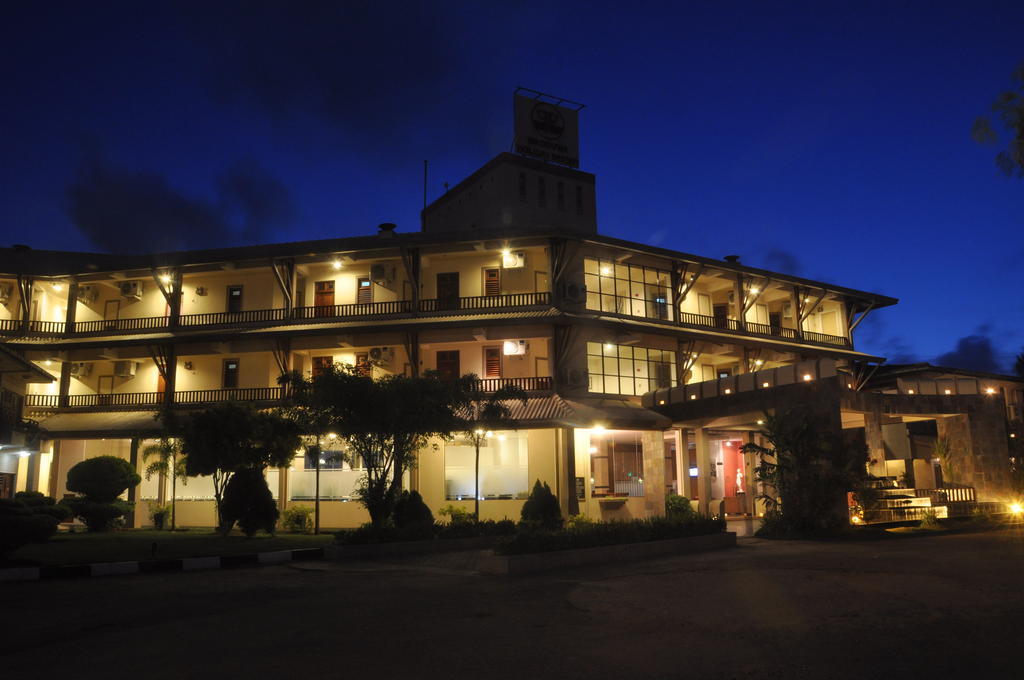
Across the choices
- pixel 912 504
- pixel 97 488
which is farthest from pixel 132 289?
pixel 912 504

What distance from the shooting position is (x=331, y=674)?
6664mm

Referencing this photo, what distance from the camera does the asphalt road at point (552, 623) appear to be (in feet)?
22.4

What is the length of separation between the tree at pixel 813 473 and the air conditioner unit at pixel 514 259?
12.5 meters

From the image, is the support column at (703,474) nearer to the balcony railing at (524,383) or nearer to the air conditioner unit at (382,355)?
the balcony railing at (524,383)

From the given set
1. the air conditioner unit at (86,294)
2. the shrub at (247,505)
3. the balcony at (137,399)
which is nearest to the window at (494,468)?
the shrub at (247,505)

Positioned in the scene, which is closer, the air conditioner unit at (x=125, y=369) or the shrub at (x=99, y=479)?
the shrub at (x=99, y=479)

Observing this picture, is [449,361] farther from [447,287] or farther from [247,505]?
[247,505]

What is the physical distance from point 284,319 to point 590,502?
13.7 metres

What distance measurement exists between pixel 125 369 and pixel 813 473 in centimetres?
2723

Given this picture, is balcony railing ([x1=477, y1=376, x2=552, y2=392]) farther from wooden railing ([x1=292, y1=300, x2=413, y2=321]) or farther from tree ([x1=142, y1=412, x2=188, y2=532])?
Result: tree ([x1=142, y1=412, x2=188, y2=532])

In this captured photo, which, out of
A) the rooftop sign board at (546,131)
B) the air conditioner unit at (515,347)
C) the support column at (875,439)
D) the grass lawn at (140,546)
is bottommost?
the grass lawn at (140,546)

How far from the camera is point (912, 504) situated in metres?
21.6

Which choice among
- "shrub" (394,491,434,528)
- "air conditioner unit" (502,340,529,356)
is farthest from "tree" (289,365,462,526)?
"air conditioner unit" (502,340,529,356)

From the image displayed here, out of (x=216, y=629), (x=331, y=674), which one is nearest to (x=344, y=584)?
(x=216, y=629)
